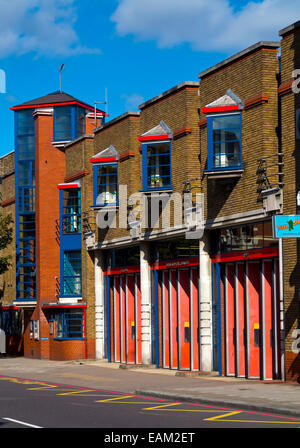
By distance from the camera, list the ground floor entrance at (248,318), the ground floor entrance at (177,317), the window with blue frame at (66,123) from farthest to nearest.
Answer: the window with blue frame at (66,123)
the ground floor entrance at (177,317)
the ground floor entrance at (248,318)

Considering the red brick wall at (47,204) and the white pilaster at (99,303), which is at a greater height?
the red brick wall at (47,204)

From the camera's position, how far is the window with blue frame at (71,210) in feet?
130

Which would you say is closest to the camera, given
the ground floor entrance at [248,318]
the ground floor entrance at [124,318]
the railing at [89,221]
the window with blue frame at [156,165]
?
the ground floor entrance at [248,318]

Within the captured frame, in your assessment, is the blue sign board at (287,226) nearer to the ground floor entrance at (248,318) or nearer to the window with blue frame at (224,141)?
the ground floor entrance at (248,318)

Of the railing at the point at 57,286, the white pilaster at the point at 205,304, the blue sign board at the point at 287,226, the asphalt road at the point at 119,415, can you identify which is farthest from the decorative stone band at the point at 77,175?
the blue sign board at the point at 287,226

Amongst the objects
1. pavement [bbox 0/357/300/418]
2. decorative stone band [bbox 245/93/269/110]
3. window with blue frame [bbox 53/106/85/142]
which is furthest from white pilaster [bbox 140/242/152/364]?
window with blue frame [bbox 53/106/85/142]

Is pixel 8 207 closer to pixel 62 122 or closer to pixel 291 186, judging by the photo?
pixel 62 122

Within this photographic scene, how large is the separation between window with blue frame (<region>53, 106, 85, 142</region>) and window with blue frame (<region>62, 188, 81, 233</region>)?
352 cm

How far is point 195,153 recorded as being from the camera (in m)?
29.2

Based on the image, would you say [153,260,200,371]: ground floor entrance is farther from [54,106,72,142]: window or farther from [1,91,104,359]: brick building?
[54,106,72,142]: window

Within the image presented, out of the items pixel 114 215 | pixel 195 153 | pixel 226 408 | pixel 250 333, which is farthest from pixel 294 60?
pixel 114 215

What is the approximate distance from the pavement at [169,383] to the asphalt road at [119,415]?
421 millimetres
